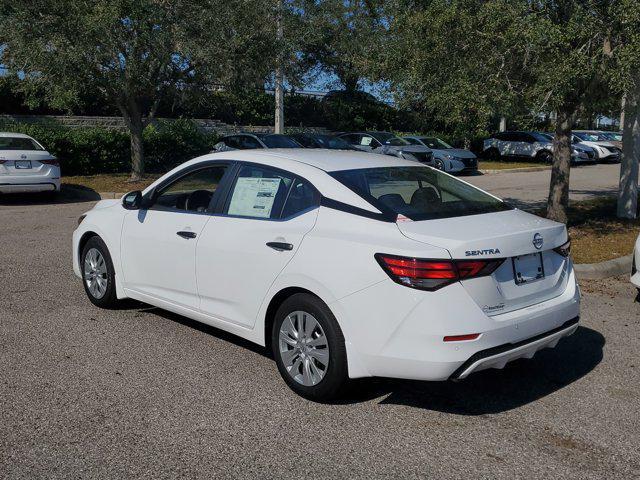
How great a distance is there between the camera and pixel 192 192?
5871 millimetres

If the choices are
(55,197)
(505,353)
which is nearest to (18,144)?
(55,197)

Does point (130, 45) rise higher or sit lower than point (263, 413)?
higher

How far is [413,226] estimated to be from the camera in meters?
4.21

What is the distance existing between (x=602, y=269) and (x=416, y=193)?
4.37 m

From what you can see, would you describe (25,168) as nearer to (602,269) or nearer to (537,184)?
(602,269)

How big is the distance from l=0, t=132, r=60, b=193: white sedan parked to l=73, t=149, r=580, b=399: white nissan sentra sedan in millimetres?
9696

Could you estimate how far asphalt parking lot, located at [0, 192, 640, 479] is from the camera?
12.1ft

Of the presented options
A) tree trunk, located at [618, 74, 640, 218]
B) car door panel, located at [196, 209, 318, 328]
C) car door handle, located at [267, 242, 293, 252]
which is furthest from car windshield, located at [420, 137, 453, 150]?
car door handle, located at [267, 242, 293, 252]

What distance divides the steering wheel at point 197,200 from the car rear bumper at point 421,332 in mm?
1863

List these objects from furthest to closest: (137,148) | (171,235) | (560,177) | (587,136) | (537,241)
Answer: (587,136)
(137,148)
(560,177)
(171,235)
(537,241)

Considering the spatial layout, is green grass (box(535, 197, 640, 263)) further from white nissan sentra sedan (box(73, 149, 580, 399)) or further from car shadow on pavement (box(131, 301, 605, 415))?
white nissan sentra sedan (box(73, 149, 580, 399))

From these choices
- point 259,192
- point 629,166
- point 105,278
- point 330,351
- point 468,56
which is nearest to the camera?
point 330,351

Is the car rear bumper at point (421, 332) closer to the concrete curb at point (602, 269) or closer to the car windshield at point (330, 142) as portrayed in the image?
the concrete curb at point (602, 269)

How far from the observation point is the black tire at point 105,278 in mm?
6332
